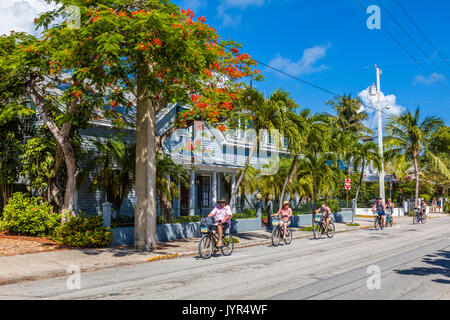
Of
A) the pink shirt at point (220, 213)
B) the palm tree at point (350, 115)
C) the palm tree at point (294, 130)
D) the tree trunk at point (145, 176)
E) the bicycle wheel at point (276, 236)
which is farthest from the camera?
the palm tree at point (350, 115)

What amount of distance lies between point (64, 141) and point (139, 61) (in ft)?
13.5

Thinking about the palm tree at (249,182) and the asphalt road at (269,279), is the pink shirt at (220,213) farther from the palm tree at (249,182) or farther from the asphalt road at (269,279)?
the palm tree at (249,182)

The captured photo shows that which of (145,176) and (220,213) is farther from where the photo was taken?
(145,176)

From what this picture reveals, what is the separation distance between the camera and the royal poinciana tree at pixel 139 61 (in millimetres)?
11312

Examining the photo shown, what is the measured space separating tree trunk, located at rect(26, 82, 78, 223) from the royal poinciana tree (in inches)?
1.3

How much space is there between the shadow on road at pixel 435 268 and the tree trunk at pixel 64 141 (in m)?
10.7

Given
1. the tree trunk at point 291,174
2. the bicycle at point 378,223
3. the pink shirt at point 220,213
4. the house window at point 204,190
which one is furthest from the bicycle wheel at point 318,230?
the house window at point 204,190

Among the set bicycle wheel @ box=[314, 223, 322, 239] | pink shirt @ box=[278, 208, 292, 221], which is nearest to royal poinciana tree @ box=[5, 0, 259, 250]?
pink shirt @ box=[278, 208, 292, 221]

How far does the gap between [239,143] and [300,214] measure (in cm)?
656

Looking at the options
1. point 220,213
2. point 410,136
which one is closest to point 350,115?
point 410,136

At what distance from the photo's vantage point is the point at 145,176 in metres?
14.2

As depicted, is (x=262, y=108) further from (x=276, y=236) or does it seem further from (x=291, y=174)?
(x=291, y=174)

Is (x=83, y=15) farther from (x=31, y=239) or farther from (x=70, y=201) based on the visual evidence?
(x=31, y=239)

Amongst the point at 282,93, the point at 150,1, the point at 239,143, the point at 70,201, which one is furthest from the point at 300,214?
the point at 150,1
